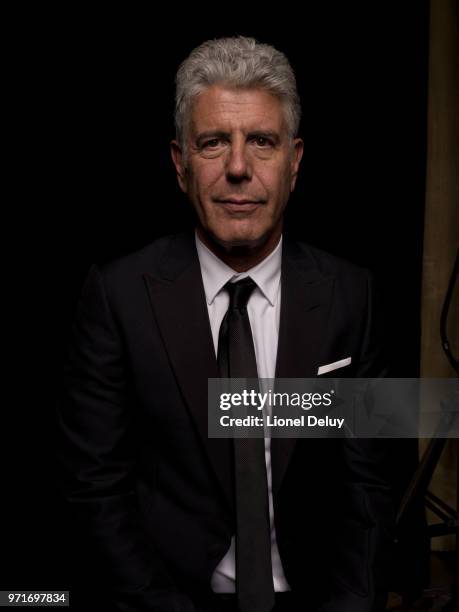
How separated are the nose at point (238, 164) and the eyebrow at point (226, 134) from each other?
0.03 metres

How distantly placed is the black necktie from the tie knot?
8cm

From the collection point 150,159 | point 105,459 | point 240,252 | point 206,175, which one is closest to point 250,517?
point 105,459

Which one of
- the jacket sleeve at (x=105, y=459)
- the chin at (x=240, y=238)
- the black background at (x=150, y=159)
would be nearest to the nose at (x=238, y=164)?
the chin at (x=240, y=238)

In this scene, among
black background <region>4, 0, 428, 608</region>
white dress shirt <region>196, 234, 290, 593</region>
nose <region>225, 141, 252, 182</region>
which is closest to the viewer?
nose <region>225, 141, 252, 182</region>

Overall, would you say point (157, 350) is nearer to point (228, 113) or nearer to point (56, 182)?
point (228, 113)

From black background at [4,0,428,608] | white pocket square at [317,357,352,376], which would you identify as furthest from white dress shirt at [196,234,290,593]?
black background at [4,0,428,608]

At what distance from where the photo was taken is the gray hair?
54.3 inches

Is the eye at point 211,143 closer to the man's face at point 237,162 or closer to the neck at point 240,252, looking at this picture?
the man's face at point 237,162

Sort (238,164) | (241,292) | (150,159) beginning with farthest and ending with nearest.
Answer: (150,159), (241,292), (238,164)

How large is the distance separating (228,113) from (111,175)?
0.82 meters

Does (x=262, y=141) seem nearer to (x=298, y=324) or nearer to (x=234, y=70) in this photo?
(x=234, y=70)

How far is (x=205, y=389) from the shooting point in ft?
4.66

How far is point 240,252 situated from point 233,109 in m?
0.30
